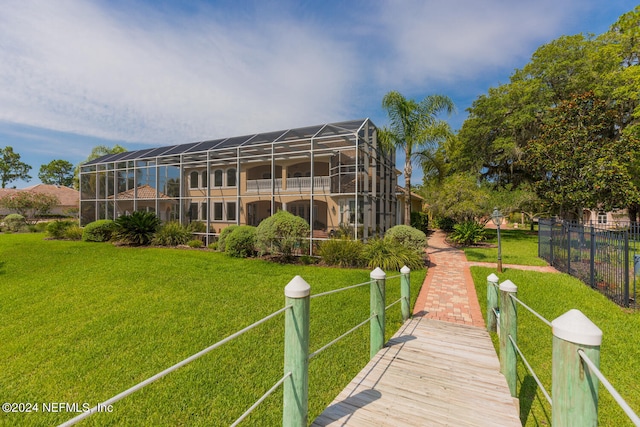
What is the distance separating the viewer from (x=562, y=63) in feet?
63.6

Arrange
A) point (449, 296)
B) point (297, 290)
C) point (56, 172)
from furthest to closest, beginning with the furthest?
1. point (56, 172)
2. point (449, 296)
3. point (297, 290)

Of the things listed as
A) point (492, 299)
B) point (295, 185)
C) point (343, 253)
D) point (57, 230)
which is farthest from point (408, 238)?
point (57, 230)

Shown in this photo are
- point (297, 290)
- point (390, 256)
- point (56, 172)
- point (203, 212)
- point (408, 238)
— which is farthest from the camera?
point (56, 172)

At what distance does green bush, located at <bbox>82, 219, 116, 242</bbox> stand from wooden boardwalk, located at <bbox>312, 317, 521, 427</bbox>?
60.6ft

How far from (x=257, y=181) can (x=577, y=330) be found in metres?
18.2

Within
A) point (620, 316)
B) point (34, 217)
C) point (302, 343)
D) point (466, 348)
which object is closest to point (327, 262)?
point (466, 348)

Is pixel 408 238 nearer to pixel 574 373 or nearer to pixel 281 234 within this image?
pixel 281 234

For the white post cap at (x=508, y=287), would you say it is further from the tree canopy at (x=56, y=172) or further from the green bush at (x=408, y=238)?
the tree canopy at (x=56, y=172)

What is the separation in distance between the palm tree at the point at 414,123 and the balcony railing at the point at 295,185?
4071mm

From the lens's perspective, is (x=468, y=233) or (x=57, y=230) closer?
(x=468, y=233)

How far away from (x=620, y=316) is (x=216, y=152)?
17.8 m

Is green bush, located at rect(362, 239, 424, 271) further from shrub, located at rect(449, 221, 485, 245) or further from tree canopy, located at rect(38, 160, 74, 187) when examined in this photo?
tree canopy, located at rect(38, 160, 74, 187)

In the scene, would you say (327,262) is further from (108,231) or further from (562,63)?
(562,63)

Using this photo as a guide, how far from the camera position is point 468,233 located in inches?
680
